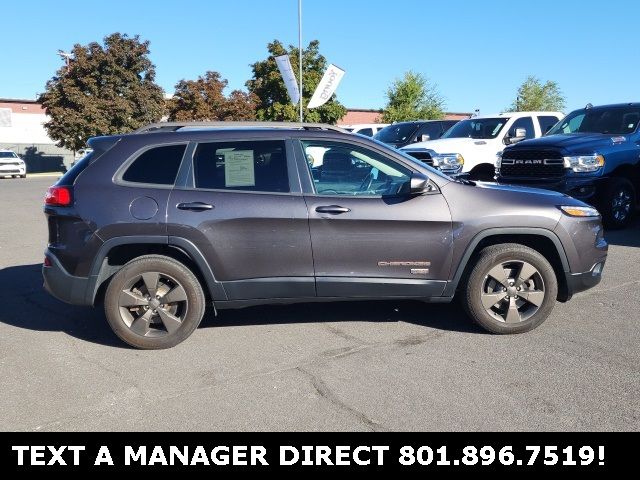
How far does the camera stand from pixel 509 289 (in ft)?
15.6

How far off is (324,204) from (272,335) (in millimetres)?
1267

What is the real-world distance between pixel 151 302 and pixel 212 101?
35466 millimetres

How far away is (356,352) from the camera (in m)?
4.50

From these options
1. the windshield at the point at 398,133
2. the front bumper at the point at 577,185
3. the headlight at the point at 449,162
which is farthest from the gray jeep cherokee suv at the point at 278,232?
the windshield at the point at 398,133

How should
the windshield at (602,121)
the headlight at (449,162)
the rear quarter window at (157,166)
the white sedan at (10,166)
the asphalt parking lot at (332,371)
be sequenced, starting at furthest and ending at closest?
1. the white sedan at (10,166)
2. the headlight at (449,162)
3. the windshield at (602,121)
4. the rear quarter window at (157,166)
5. the asphalt parking lot at (332,371)

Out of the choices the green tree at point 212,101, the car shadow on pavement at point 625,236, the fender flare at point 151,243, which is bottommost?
the car shadow on pavement at point 625,236

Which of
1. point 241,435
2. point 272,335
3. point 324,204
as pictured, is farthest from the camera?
point 272,335

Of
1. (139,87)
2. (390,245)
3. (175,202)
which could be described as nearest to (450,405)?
(390,245)

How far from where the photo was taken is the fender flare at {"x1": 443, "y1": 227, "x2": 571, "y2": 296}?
464cm

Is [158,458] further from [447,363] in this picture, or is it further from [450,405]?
[447,363]

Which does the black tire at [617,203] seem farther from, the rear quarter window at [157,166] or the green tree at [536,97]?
the green tree at [536,97]

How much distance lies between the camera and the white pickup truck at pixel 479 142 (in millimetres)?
11031

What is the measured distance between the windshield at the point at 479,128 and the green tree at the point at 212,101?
26.3 meters

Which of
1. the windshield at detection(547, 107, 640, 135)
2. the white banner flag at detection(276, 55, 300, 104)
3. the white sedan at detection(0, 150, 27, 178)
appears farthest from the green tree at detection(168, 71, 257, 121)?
the windshield at detection(547, 107, 640, 135)
